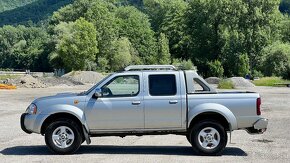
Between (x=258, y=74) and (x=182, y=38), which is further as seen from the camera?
(x=182, y=38)

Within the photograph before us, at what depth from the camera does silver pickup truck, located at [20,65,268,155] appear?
35.6 feet

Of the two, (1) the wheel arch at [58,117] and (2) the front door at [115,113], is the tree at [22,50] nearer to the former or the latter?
(1) the wheel arch at [58,117]

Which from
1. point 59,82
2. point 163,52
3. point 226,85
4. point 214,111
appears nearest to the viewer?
point 214,111

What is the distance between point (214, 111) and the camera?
10.8 metres

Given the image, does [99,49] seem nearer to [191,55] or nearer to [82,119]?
[191,55]

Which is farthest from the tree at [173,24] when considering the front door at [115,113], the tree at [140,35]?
the front door at [115,113]

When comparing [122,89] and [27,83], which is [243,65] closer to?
[27,83]

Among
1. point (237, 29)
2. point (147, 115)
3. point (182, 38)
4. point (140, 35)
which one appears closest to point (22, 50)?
point (140, 35)

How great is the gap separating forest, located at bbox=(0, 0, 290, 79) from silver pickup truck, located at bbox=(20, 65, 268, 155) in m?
60.9

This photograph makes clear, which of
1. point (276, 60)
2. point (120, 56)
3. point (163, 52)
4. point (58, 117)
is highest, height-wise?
point (163, 52)

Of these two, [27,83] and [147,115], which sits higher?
[147,115]

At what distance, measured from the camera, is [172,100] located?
10891mm

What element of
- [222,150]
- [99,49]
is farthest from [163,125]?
[99,49]

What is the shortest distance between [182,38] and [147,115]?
91587 millimetres
